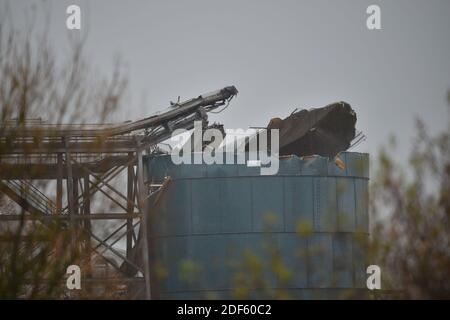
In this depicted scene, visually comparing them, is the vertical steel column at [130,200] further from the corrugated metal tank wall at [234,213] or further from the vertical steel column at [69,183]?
the vertical steel column at [69,183]

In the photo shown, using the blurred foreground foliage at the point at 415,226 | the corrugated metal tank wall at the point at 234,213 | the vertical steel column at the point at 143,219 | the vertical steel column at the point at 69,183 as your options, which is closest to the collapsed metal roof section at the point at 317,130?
the corrugated metal tank wall at the point at 234,213

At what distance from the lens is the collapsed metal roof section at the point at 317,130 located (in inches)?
1563

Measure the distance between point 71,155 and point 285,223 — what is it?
7.55 meters

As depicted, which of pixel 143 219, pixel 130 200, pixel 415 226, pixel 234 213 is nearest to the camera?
pixel 415 226

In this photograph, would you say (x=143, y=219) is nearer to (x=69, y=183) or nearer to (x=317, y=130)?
(x=69, y=183)

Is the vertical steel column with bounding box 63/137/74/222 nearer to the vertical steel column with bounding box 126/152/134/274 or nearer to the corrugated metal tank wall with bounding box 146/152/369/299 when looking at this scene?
the vertical steel column with bounding box 126/152/134/274

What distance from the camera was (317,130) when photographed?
40031mm

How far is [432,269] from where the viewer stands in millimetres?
14258

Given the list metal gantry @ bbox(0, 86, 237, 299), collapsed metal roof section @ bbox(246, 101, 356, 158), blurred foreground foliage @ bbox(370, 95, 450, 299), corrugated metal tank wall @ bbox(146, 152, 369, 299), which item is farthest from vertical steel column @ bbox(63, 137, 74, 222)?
blurred foreground foliage @ bbox(370, 95, 450, 299)

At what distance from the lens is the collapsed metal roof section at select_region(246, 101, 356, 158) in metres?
39.7

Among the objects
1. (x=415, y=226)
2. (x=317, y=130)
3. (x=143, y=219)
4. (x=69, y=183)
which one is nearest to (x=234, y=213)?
(x=143, y=219)
